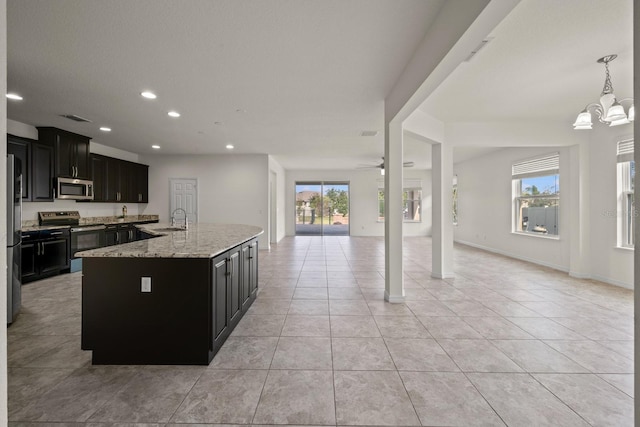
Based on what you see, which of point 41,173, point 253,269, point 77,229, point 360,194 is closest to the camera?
point 253,269

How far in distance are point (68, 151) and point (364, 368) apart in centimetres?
648

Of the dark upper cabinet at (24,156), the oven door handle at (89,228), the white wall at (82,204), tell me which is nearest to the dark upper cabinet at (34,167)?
the dark upper cabinet at (24,156)

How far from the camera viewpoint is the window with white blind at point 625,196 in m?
4.46

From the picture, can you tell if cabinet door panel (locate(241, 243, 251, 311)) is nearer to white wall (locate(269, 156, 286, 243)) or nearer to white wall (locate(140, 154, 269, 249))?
white wall (locate(140, 154, 269, 249))

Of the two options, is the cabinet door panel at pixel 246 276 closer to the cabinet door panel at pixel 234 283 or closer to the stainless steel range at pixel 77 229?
the cabinet door panel at pixel 234 283

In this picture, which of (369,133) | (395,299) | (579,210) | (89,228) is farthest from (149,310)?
(579,210)

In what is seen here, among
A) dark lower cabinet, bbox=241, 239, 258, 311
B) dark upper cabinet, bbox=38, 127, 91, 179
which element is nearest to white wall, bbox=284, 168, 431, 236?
dark upper cabinet, bbox=38, 127, 91, 179

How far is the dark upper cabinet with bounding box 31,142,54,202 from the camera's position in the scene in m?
4.86

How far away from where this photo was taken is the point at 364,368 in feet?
7.45

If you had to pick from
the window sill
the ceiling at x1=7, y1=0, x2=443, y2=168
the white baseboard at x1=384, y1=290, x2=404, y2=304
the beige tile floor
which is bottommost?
the beige tile floor

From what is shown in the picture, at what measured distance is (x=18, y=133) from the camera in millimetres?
4949

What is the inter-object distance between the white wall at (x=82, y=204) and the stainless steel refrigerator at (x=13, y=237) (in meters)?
2.48

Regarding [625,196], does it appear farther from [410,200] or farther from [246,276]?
[410,200]

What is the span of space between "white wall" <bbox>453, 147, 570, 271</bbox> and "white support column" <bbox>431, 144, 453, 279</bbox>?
7.40 ft
